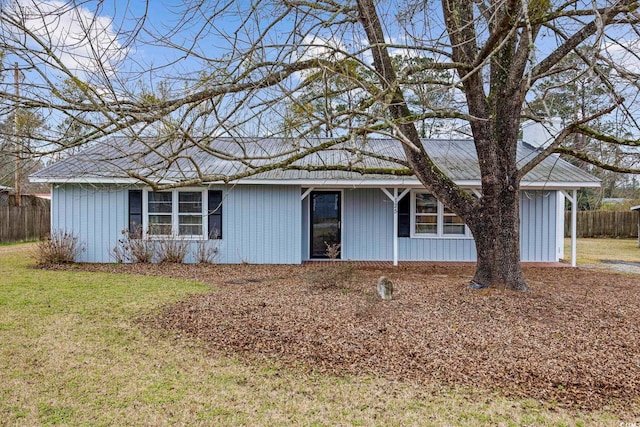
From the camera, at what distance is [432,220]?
38.5ft

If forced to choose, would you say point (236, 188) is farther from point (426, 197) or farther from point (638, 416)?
point (638, 416)

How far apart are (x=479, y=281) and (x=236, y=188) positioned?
20.9 feet

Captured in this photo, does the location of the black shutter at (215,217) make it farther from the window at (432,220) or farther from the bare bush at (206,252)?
the window at (432,220)

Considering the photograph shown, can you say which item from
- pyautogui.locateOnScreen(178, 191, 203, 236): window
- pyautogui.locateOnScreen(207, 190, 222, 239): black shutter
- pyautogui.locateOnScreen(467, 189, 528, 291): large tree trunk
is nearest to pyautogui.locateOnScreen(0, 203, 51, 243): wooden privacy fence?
pyautogui.locateOnScreen(178, 191, 203, 236): window

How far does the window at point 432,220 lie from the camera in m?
11.6

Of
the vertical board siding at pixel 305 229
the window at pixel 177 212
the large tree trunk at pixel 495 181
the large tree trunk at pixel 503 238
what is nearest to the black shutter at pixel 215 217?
the window at pixel 177 212

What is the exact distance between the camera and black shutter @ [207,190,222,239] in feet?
35.8

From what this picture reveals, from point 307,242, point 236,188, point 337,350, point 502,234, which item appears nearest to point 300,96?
point 337,350

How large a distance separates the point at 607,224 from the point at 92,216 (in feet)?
83.4

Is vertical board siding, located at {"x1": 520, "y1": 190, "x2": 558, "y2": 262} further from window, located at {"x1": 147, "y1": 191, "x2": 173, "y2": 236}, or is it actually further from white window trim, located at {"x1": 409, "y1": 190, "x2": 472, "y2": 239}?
window, located at {"x1": 147, "y1": 191, "x2": 173, "y2": 236}

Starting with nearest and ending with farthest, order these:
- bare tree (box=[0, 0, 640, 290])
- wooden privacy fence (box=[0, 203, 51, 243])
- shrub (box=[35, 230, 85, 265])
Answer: bare tree (box=[0, 0, 640, 290]) < shrub (box=[35, 230, 85, 265]) < wooden privacy fence (box=[0, 203, 51, 243])

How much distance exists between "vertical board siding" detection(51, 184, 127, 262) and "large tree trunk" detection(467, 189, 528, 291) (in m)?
8.63

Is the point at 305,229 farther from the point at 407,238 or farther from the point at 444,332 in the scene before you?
the point at 444,332

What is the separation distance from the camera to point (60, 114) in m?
4.79
